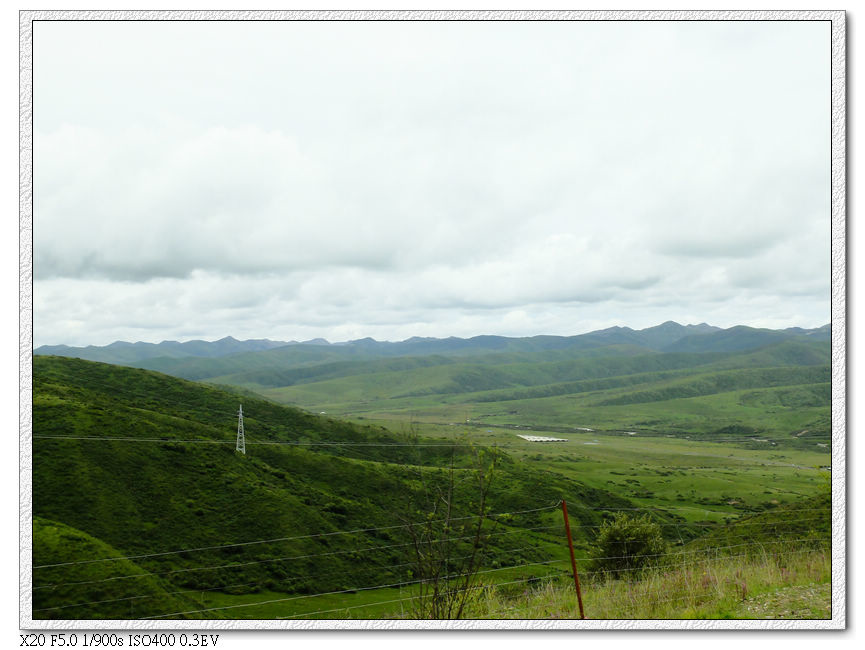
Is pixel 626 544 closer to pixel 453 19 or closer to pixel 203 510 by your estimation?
pixel 203 510

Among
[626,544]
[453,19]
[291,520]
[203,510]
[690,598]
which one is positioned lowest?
[291,520]

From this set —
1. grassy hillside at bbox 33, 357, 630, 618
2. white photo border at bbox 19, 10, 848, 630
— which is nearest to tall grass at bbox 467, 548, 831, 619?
white photo border at bbox 19, 10, 848, 630

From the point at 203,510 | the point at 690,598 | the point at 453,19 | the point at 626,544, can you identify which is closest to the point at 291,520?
the point at 203,510

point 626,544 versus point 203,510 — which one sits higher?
point 203,510

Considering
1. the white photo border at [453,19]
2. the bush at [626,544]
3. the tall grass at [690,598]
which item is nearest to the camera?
the white photo border at [453,19]

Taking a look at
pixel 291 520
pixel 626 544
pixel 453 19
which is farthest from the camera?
pixel 291 520

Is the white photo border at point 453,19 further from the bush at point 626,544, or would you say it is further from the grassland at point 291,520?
the bush at point 626,544

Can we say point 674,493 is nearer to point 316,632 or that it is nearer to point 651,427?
point 316,632

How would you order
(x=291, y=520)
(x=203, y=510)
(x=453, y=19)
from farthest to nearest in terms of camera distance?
(x=291, y=520)
(x=203, y=510)
(x=453, y=19)

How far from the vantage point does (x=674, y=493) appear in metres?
62.5

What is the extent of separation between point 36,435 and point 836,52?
88.8ft

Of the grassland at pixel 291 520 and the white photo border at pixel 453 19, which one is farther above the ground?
the white photo border at pixel 453 19

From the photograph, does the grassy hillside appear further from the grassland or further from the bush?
the bush

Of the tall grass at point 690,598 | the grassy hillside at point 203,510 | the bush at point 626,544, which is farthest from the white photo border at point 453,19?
the bush at point 626,544
